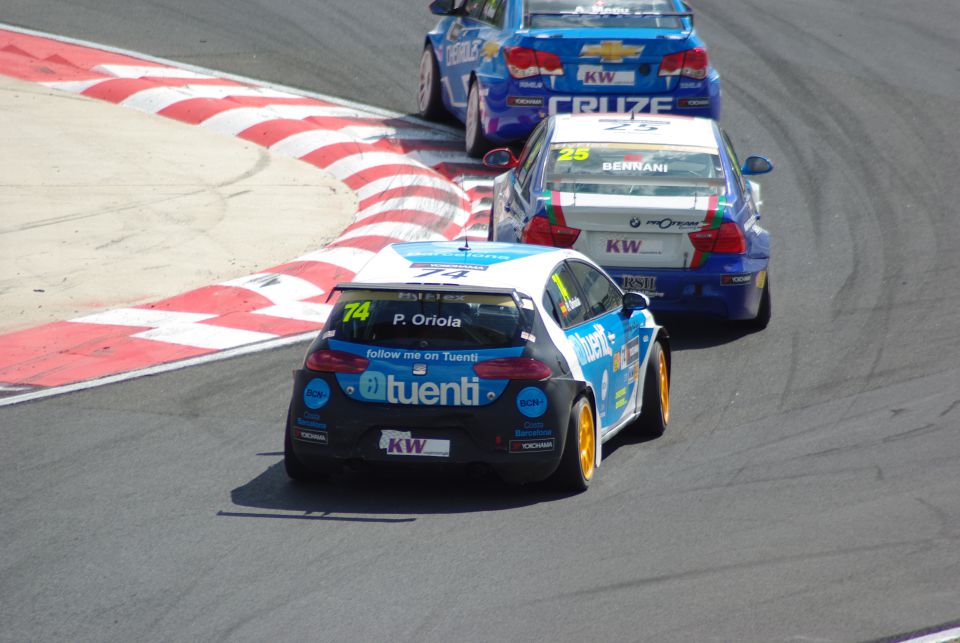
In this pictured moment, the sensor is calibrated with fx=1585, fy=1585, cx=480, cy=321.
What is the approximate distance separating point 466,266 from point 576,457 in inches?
49.8

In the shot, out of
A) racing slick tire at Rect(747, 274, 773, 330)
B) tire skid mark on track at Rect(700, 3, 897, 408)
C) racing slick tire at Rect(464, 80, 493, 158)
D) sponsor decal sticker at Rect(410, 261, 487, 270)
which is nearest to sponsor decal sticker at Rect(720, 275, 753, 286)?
racing slick tire at Rect(747, 274, 773, 330)

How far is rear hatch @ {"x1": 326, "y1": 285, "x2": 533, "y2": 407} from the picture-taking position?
826cm

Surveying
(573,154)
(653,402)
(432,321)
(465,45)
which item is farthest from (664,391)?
(465,45)

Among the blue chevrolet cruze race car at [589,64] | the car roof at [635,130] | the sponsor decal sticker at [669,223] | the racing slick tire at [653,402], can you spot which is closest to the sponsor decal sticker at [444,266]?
the racing slick tire at [653,402]

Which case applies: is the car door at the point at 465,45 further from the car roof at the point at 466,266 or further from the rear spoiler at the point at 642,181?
the car roof at the point at 466,266

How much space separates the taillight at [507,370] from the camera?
8.26 m

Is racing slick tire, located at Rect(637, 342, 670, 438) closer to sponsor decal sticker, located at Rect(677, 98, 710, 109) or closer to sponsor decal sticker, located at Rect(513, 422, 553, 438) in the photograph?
sponsor decal sticker, located at Rect(513, 422, 553, 438)

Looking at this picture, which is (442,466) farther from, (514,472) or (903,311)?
(903,311)

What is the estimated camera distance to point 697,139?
12.9m

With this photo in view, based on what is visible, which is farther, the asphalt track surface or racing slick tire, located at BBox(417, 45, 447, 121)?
racing slick tire, located at BBox(417, 45, 447, 121)

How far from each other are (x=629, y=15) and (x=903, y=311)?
5.13 m

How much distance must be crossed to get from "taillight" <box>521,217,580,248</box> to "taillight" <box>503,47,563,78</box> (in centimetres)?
423

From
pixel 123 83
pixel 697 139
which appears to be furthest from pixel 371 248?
pixel 123 83

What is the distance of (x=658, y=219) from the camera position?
1195cm
